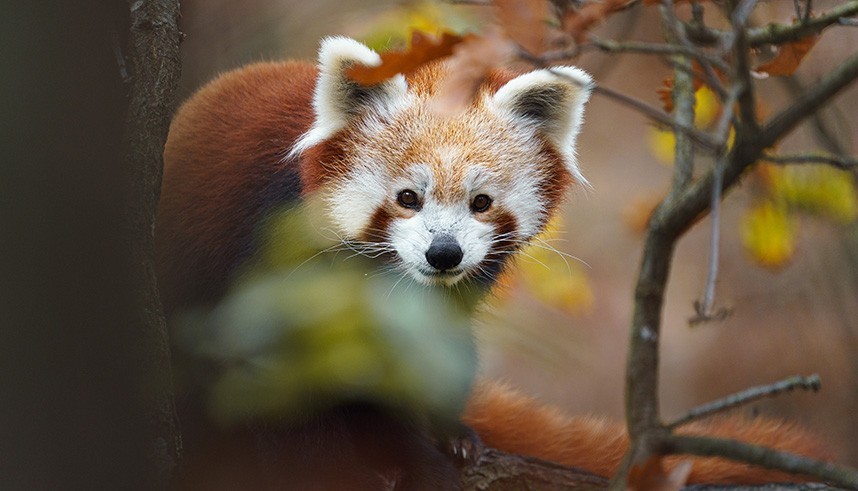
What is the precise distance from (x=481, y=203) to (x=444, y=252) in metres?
0.29

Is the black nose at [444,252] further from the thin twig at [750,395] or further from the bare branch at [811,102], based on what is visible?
the bare branch at [811,102]

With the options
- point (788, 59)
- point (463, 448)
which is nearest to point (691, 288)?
point (463, 448)

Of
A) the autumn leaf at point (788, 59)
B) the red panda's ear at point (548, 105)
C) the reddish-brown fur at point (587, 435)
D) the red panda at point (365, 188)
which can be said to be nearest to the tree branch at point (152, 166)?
the red panda at point (365, 188)

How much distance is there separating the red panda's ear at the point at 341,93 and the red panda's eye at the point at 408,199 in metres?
0.31

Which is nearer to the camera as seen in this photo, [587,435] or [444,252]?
[444,252]

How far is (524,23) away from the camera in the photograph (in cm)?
172

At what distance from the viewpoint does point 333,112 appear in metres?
2.97

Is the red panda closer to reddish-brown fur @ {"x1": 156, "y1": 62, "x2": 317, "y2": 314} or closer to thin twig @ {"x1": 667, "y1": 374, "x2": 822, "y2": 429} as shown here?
reddish-brown fur @ {"x1": 156, "y1": 62, "x2": 317, "y2": 314}

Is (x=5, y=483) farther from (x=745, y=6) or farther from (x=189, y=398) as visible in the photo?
(x=745, y=6)

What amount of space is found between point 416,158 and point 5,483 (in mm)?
1652

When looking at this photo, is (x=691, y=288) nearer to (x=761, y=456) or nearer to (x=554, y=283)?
(x=554, y=283)

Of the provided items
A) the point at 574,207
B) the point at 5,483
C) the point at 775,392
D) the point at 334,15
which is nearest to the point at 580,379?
the point at 574,207

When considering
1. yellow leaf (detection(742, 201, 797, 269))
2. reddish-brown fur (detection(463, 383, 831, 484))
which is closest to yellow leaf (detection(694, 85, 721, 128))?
yellow leaf (detection(742, 201, 797, 269))

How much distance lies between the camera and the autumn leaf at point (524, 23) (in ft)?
5.59
